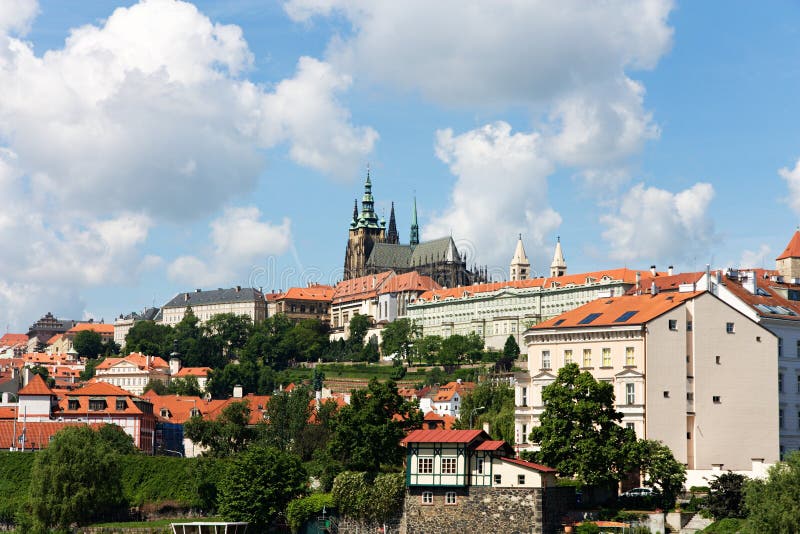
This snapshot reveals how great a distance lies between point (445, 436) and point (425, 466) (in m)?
1.92

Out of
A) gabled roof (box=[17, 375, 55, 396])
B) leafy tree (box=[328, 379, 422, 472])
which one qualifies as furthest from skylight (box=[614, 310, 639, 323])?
gabled roof (box=[17, 375, 55, 396])

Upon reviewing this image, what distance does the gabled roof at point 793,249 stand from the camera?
130 m

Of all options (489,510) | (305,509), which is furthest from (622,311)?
(305,509)

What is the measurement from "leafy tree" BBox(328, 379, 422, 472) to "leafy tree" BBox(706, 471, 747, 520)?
60.9 feet

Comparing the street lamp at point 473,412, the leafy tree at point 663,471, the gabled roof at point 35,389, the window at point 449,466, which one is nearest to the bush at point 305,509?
the window at point 449,466

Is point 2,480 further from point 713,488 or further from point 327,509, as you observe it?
point 713,488

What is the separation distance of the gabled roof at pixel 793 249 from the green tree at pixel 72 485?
251 ft

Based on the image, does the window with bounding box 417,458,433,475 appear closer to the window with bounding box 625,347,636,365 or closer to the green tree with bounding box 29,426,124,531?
the window with bounding box 625,347,636,365

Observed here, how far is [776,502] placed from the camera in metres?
57.7

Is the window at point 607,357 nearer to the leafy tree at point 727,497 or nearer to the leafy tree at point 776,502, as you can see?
the leafy tree at point 727,497

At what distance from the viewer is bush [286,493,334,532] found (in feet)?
240

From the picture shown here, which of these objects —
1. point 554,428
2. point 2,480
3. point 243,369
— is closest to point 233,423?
point 2,480

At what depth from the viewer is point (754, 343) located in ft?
262

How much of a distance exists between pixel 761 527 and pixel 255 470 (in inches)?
1193
